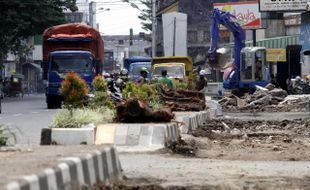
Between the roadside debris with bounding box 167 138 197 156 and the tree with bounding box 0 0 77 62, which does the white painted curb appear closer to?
the roadside debris with bounding box 167 138 197 156

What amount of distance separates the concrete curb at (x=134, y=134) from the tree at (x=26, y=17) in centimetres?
4582

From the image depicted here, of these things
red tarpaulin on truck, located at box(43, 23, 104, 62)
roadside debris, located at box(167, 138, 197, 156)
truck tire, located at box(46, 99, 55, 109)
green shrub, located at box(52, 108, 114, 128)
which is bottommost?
truck tire, located at box(46, 99, 55, 109)

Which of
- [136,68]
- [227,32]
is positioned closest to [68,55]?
[136,68]

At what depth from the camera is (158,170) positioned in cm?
1159

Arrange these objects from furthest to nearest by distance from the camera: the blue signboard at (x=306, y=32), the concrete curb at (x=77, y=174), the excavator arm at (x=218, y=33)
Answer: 1. the excavator arm at (x=218, y=33)
2. the blue signboard at (x=306, y=32)
3. the concrete curb at (x=77, y=174)

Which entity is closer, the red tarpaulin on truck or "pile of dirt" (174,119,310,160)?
"pile of dirt" (174,119,310,160)

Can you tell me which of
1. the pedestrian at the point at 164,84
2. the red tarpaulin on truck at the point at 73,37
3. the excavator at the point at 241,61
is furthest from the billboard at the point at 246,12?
the pedestrian at the point at 164,84

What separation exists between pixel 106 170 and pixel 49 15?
5344 centimetres

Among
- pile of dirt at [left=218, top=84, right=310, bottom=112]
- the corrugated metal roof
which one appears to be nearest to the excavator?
pile of dirt at [left=218, top=84, right=310, bottom=112]

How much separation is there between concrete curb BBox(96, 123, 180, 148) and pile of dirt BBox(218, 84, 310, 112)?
19.6 meters

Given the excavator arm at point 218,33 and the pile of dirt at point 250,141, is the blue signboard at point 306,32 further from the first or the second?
the pile of dirt at point 250,141

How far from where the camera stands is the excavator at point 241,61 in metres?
43.9

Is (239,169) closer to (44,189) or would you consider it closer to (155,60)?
(44,189)

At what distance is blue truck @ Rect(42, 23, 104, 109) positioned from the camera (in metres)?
38.8
